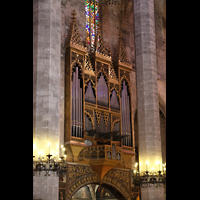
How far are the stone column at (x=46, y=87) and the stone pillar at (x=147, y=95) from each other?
4.79m

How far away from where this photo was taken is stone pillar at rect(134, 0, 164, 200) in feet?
52.7

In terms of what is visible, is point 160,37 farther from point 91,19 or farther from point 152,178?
point 152,178

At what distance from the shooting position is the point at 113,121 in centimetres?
1783

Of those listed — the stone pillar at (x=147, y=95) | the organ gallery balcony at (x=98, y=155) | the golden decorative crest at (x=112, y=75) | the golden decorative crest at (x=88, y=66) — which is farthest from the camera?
the golden decorative crest at (x=112, y=75)

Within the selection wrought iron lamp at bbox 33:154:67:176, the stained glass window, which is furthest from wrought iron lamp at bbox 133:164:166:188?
the stained glass window

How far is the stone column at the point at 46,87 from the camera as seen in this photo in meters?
12.8

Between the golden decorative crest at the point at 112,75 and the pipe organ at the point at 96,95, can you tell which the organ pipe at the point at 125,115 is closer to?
the pipe organ at the point at 96,95

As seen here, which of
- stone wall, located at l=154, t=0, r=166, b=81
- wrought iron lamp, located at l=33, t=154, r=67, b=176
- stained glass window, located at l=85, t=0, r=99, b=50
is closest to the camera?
wrought iron lamp, located at l=33, t=154, r=67, b=176

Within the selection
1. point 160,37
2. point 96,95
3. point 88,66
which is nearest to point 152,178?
point 96,95

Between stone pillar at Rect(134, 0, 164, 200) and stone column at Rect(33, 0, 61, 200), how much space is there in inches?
189

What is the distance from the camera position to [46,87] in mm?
13570

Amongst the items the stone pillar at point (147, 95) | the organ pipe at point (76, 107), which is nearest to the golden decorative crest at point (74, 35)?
the organ pipe at point (76, 107)

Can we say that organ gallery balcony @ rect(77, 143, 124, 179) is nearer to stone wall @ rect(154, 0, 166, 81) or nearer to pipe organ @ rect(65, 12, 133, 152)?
pipe organ @ rect(65, 12, 133, 152)

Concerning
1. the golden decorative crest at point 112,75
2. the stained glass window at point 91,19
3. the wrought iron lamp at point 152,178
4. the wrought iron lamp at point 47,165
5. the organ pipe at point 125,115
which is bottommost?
the wrought iron lamp at point 152,178
